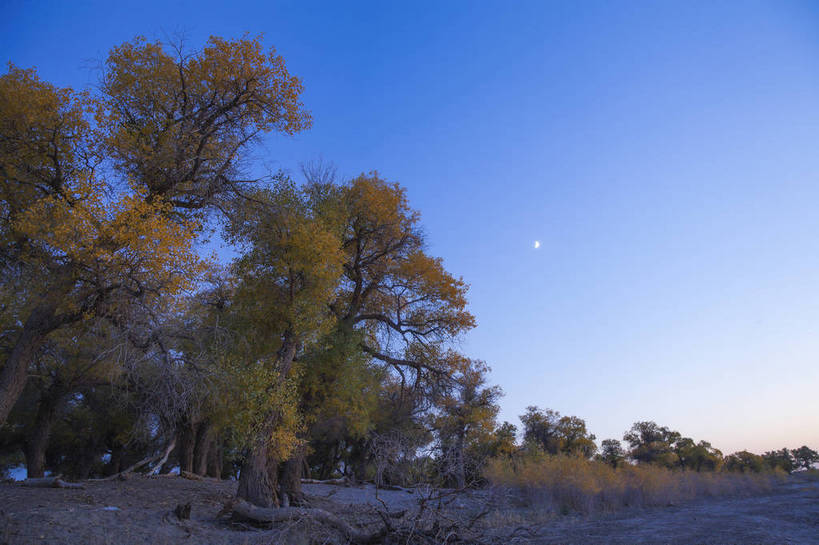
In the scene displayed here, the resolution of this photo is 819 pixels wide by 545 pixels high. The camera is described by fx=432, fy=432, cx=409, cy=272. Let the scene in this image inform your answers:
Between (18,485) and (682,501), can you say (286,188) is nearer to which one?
(18,485)

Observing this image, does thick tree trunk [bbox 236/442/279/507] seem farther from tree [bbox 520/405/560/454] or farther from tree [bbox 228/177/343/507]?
tree [bbox 520/405/560/454]

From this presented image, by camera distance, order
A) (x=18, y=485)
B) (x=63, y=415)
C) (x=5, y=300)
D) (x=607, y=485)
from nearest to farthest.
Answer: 1. (x=18, y=485)
2. (x=5, y=300)
3. (x=607, y=485)
4. (x=63, y=415)

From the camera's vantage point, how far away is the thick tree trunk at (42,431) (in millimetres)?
16703

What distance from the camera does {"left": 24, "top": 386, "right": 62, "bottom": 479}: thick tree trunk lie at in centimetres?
1670

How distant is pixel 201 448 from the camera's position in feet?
72.3

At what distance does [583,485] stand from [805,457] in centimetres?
4403

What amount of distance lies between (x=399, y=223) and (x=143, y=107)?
794 cm

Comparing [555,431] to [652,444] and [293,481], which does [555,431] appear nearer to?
[652,444]

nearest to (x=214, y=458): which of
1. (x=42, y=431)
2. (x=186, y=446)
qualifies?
(x=186, y=446)

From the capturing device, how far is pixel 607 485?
16125mm

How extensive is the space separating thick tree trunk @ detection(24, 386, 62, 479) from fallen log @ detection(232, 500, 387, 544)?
1312 cm

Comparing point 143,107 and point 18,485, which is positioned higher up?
point 143,107

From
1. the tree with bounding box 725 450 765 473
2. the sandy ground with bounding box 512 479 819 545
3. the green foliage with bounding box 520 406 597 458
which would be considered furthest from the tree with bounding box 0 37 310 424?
the tree with bounding box 725 450 765 473

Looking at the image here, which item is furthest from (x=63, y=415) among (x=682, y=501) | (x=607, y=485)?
(x=682, y=501)
